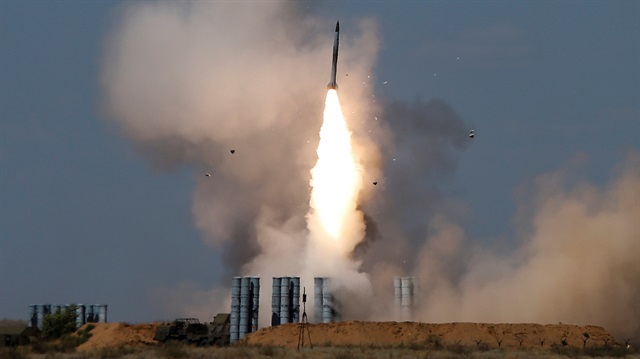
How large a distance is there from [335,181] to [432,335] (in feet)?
54.8

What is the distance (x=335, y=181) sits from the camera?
255ft

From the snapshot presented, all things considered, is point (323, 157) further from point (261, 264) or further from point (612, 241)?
point (612, 241)

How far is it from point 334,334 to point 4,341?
73.9 feet

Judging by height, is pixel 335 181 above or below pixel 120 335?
above

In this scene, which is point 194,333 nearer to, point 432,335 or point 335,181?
point 335,181

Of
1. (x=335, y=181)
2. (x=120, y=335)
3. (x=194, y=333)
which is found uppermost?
(x=335, y=181)

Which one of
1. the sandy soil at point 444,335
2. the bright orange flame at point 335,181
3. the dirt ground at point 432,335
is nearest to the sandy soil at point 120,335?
the dirt ground at point 432,335

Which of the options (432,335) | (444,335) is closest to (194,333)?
(432,335)

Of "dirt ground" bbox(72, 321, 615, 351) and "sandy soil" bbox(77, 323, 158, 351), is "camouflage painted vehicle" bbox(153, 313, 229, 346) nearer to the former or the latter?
"sandy soil" bbox(77, 323, 158, 351)

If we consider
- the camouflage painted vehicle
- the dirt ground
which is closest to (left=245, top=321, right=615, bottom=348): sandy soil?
the dirt ground

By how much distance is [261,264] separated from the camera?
84.6m

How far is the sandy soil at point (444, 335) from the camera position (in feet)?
212

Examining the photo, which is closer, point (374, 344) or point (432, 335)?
point (374, 344)

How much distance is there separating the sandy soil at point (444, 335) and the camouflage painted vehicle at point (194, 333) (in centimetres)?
472
